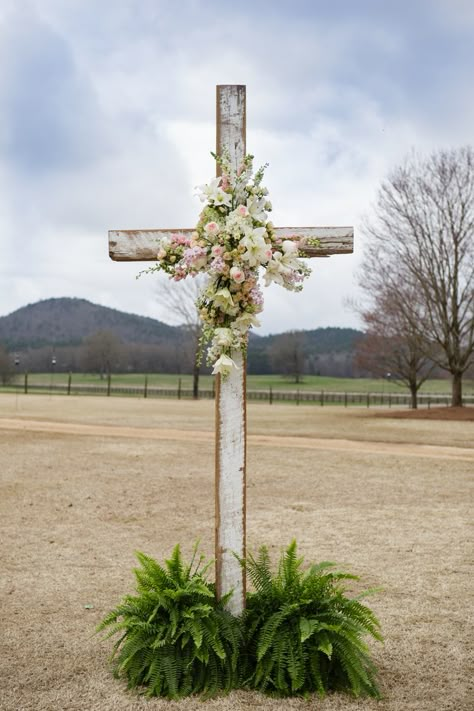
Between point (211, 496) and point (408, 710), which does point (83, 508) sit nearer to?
point (211, 496)

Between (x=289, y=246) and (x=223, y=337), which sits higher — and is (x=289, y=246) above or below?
above

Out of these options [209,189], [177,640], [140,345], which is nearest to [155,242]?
[209,189]

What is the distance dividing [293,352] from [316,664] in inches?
3456

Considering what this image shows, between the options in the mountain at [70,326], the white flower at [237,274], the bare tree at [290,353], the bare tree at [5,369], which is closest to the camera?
the white flower at [237,274]

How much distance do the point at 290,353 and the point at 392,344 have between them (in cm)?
5701

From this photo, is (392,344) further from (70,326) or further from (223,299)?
(70,326)

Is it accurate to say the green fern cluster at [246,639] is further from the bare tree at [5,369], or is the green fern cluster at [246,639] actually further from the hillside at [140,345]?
the bare tree at [5,369]

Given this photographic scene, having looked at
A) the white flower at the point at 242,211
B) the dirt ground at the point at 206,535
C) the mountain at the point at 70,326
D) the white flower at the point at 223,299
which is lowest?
the dirt ground at the point at 206,535

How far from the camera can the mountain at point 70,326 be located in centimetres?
17075

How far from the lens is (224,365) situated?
14.7ft

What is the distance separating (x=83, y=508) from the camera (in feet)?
34.3

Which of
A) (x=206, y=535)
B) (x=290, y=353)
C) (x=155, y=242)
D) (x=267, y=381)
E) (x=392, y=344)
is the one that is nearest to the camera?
(x=155, y=242)

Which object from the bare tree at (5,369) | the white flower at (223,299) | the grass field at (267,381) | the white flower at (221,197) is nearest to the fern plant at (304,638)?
the white flower at (223,299)

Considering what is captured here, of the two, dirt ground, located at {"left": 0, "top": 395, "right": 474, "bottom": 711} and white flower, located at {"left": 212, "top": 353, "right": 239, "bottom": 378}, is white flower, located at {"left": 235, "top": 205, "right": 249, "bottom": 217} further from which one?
dirt ground, located at {"left": 0, "top": 395, "right": 474, "bottom": 711}
